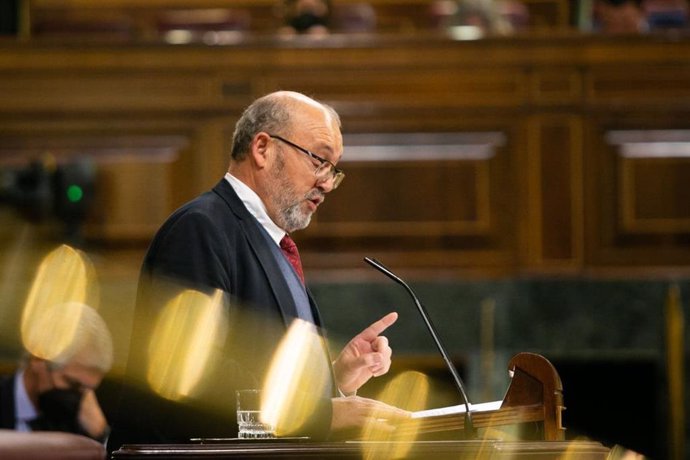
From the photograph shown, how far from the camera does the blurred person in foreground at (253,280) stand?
2.43 m

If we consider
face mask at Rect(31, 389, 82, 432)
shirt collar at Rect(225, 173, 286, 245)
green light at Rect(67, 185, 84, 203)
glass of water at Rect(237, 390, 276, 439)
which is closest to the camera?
glass of water at Rect(237, 390, 276, 439)

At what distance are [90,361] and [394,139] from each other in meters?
1.98

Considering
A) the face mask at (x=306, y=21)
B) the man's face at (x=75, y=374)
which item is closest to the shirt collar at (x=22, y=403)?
the man's face at (x=75, y=374)

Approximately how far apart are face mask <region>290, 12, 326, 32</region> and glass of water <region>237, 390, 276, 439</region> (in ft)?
12.7

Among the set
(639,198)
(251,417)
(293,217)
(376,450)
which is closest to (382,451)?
(376,450)

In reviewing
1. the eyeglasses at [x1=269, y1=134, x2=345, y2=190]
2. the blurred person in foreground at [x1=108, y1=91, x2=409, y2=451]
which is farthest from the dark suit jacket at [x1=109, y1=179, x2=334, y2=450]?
the eyeglasses at [x1=269, y1=134, x2=345, y2=190]

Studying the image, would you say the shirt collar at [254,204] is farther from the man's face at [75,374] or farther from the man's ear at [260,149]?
the man's face at [75,374]

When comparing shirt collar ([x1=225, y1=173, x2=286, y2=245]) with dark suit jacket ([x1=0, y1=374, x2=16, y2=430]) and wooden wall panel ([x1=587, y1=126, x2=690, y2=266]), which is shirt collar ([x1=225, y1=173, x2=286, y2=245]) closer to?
dark suit jacket ([x1=0, y1=374, x2=16, y2=430])

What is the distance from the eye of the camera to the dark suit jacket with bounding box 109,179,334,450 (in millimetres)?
2447

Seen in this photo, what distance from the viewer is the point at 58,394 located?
170 inches

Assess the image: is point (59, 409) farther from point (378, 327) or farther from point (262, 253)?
point (378, 327)

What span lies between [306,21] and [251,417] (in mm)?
3906

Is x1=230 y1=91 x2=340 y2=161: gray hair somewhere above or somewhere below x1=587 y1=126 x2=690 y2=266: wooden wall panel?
above

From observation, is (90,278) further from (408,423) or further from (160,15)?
(408,423)
